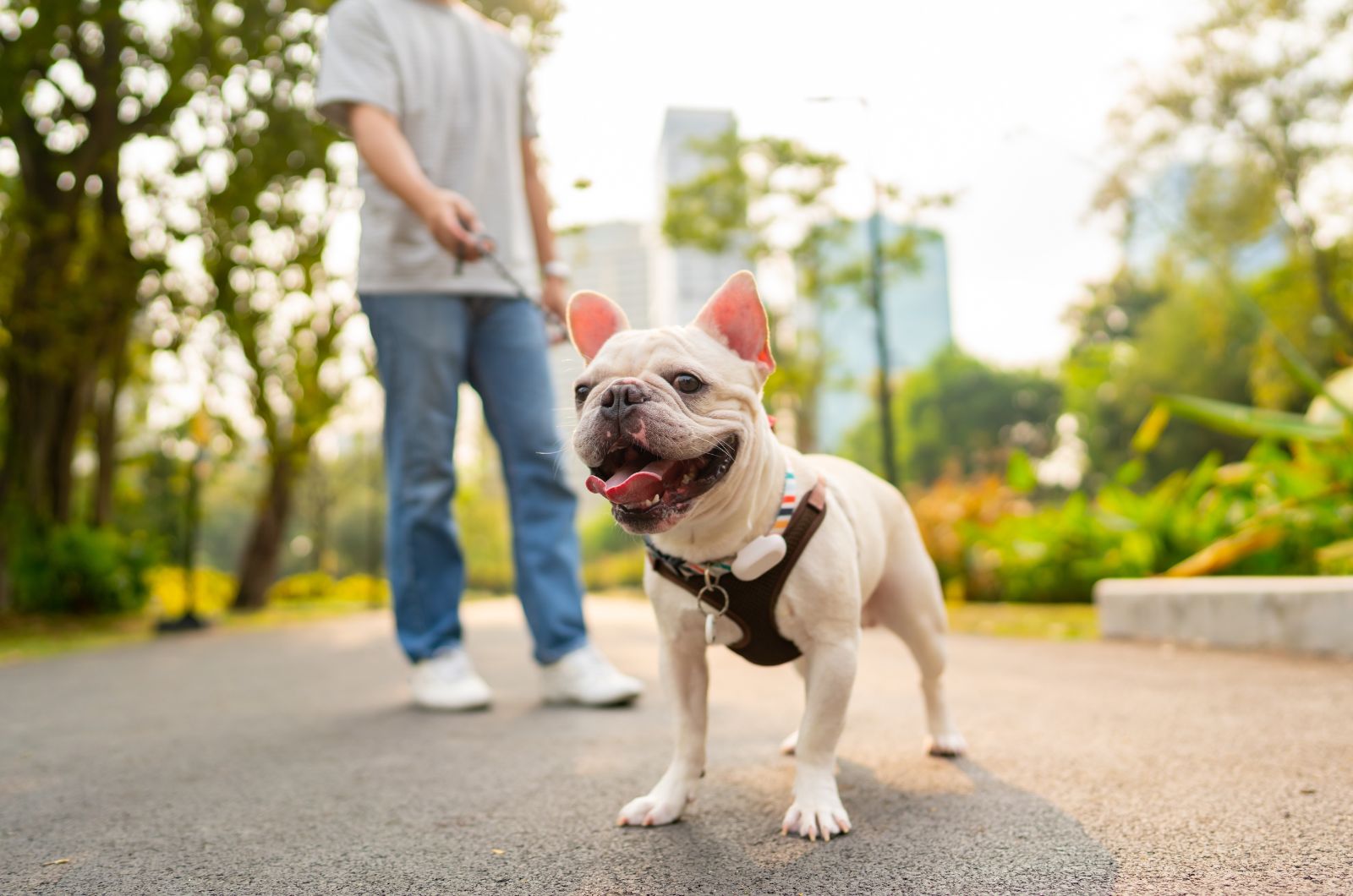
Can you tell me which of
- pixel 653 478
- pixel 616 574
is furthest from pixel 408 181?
pixel 616 574

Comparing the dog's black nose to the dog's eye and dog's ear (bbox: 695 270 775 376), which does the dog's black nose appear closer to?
the dog's eye

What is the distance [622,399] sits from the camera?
6.63ft

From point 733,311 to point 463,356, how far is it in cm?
200

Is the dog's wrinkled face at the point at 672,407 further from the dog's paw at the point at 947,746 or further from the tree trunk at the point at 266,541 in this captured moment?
the tree trunk at the point at 266,541

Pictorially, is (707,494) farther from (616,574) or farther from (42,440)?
(616,574)

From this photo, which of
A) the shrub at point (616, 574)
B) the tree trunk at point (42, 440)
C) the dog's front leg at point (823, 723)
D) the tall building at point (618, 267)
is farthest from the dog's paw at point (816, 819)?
the shrub at point (616, 574)

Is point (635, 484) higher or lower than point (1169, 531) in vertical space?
higher

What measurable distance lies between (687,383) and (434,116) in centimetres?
243

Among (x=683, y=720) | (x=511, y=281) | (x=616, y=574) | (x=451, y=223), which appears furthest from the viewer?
(x=616, y=574)

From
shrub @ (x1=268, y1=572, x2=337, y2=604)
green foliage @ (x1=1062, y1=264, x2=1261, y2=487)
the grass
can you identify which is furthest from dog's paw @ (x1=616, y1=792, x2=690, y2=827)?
green foliage @ (x1=1062, y1=264, x2=1261, y2=487)

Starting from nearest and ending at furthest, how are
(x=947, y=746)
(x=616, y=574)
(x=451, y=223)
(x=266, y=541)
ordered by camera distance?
(x=947, y=746), (x=451, y=223), (x=266, y=541), (x=616, y=574)

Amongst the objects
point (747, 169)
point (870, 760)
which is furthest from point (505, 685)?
point (747, 169)

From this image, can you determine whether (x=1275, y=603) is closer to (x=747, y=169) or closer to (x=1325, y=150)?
(x=747, y=169)

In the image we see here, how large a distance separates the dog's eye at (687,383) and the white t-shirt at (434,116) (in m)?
1.93
